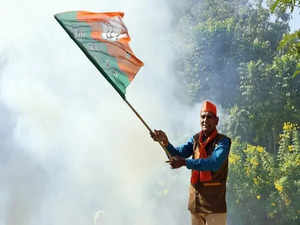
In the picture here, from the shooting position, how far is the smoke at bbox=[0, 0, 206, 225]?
9.02 metres

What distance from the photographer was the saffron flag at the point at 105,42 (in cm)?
366

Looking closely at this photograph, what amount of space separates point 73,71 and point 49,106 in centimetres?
111

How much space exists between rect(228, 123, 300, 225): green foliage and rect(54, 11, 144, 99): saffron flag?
4.96m

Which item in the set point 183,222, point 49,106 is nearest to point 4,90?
point 49,106

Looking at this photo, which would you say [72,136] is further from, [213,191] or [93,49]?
[213,191]

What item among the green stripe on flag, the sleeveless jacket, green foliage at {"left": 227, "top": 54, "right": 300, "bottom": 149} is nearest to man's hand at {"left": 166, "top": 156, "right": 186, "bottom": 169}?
the sleeveless jacket

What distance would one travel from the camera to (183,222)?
8953 millimetres

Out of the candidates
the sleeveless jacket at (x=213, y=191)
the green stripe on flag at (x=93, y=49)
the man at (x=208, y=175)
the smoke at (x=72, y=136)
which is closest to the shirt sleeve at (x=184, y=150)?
the man at (x=208, y=175)

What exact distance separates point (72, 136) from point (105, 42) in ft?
20.4

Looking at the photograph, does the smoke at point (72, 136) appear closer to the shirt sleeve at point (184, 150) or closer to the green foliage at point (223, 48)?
the green foliage at point (223, 48)

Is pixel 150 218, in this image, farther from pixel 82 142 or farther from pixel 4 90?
pixel 4 90

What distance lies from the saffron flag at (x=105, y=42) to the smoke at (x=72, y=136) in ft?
16.0

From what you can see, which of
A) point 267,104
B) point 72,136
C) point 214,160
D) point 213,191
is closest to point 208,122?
point 214,160

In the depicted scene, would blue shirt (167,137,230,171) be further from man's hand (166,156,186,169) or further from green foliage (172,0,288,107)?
green foliage (172,0,288,107)
